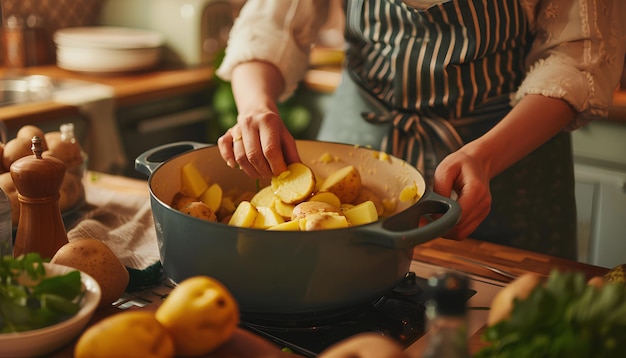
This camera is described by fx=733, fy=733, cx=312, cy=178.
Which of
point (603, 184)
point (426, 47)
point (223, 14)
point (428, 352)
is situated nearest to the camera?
point (428, 352)

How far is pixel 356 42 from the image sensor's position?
4.59 feet

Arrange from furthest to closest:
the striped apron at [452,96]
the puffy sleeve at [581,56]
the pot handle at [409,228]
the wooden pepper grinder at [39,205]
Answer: the striped apron at [452,96]
the puffy sleeve at [581,56]
the wooden pepper grinder at [39,205]
the pot handle at [409,228]

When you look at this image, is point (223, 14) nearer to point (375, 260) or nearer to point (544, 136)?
point (544, 136)

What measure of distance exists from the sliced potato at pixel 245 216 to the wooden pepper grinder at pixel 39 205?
21 centimetres

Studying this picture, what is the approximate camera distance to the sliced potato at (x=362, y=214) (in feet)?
2.95

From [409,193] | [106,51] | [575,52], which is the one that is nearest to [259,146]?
[409,193]

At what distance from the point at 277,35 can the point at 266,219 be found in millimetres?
551

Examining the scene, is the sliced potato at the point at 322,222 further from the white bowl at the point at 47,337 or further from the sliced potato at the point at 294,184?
the white bowl at the point at 47,337

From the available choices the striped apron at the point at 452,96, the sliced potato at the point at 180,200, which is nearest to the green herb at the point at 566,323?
the sliced potato at the point at 180,200

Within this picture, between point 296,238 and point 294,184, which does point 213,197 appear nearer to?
point 294,184

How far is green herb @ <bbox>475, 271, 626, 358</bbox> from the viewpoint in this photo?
1.86 feet

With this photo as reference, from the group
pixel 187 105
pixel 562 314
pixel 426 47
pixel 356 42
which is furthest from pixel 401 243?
pixel 187 105

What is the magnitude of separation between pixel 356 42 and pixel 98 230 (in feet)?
2.06

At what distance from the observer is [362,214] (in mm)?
909
